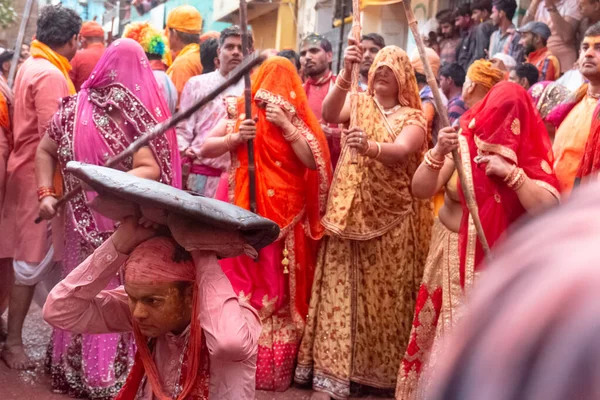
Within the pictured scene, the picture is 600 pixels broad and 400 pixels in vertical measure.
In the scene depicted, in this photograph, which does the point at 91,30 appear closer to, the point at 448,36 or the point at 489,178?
the point at 448,36

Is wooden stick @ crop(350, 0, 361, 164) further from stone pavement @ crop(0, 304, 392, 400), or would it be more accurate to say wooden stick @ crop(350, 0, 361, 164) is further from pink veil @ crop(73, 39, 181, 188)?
stone pavement @ crop(0, 304, 392, 400)

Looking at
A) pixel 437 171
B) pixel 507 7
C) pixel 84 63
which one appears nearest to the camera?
pixel 437 171

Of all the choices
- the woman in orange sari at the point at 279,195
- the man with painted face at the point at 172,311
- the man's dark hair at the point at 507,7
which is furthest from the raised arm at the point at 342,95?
the man's dark hair at the point at 507,7

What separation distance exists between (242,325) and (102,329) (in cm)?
63

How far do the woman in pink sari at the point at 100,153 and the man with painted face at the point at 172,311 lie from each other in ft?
5.36

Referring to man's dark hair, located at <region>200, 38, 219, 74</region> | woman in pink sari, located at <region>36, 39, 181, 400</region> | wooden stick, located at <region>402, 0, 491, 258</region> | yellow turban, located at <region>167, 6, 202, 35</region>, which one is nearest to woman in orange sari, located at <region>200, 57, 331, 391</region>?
woman in pink sari, located at <region>36, 39, 181, 400</region>

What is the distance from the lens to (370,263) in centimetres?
518

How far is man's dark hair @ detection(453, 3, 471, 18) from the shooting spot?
919cm

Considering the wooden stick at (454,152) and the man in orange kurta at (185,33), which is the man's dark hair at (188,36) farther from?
the wooden stick at (454,152)

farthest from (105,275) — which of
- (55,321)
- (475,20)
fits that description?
(475,20)

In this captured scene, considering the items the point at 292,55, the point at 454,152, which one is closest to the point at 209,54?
the point at 292,55

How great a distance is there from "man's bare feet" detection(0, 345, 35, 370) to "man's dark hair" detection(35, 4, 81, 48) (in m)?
1.82

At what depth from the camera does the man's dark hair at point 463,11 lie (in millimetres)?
9188

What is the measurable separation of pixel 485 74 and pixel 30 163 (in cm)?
268
